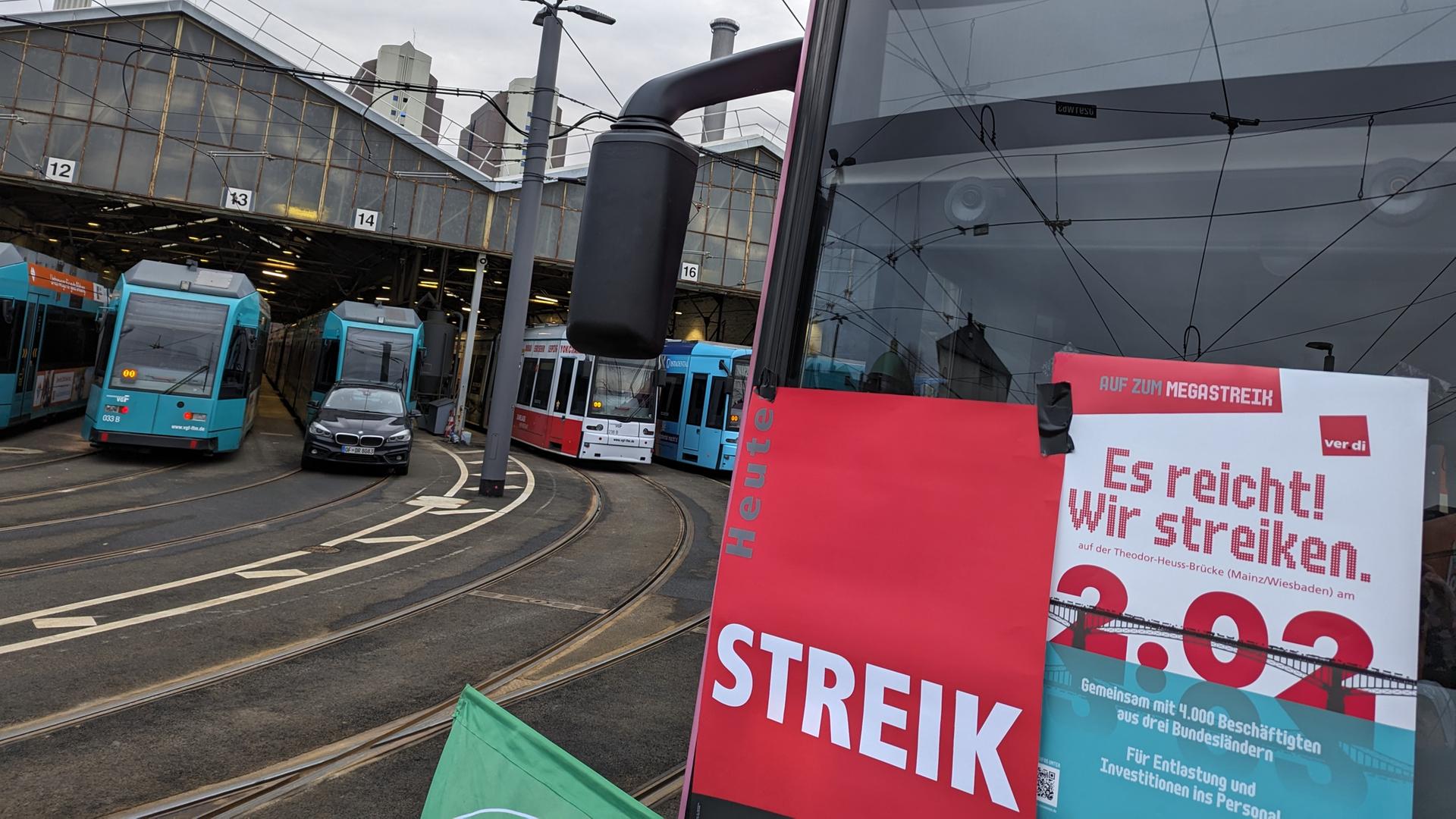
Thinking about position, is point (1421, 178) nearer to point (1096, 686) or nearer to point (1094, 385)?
point (1094, 385)

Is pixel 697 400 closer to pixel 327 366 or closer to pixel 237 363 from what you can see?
pixel 327 366

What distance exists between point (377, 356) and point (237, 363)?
16.5 ft

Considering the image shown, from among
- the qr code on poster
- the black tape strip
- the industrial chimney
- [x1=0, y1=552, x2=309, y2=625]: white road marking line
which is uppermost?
the industrial chimney

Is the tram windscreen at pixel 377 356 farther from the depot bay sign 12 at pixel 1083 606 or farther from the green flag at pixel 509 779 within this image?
the depot bay sign 12 at pixel 1083 606

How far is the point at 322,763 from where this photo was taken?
167 inches

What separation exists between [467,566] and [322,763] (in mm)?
4835

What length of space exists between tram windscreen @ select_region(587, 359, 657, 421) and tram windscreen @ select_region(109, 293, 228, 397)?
7.61 m

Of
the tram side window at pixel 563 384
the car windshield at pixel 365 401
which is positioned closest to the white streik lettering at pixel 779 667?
the car windshield at pixel 365 401

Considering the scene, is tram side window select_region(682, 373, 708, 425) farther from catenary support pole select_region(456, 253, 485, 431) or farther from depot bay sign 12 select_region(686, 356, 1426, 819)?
depot bay sign 12 select_region(686, 356, 1426, 819)

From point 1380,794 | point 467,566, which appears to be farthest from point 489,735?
point 467,566

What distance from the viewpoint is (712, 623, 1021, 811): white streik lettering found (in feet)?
5.06

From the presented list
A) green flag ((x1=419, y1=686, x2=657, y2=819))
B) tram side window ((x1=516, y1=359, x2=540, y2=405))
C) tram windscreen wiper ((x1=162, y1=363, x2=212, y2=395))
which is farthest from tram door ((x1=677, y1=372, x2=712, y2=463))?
green flag ((x1=419, y1=686, x2=657, y2=819))

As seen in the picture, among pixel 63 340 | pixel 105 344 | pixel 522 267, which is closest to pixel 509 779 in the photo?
pixel 522 267

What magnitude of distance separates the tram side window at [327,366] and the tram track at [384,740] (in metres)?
13.9
